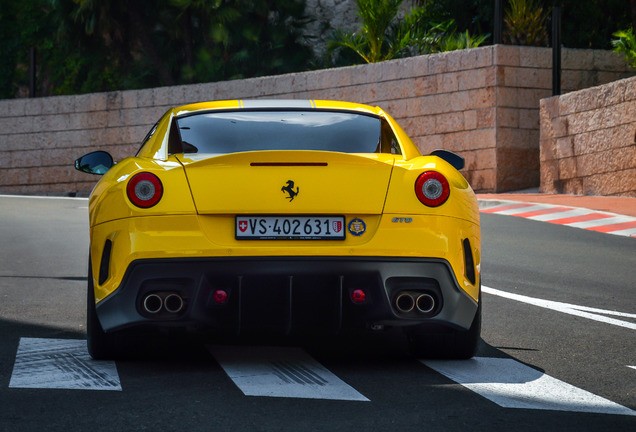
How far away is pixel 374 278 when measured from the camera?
529 cm

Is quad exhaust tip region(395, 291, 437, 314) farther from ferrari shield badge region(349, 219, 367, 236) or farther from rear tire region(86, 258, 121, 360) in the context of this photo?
rear tire region(86, 258, 121, 360)

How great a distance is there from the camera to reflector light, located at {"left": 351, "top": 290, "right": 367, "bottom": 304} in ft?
17.4

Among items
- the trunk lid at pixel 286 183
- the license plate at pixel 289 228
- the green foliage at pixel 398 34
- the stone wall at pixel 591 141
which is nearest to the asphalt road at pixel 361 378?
the license plate at pixel 289 228

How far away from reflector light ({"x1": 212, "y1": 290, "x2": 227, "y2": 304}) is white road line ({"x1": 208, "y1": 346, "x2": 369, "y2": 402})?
1.14 ft

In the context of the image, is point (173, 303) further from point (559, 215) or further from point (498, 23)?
point (498, 23)

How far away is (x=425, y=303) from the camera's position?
17.7ft

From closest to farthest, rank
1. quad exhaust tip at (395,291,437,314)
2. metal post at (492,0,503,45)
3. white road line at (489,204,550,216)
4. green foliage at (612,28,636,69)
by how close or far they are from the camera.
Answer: quad exhaust tip at (395,291,437,314) < white road line at (489,204,550,216) < green foliage at (612,28,636,69) < metal post at (492,0,503,45)

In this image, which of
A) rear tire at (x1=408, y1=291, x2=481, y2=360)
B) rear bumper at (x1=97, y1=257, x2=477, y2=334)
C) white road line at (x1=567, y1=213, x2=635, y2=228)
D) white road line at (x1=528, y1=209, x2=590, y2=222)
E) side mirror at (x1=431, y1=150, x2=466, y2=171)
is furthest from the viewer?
white road line at (x1=528, y1=209, x2=590, y2=222)

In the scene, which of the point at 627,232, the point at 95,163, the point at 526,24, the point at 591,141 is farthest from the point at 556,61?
the point at 95,163

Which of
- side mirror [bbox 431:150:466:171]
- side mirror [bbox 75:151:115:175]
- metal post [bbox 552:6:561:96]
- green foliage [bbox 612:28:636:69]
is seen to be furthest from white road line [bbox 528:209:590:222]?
side mirror [bbox 75:151:115:175]

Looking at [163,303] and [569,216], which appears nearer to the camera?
[163,303]

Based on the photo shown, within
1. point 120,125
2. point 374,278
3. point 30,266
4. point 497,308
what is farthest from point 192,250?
point 120,125

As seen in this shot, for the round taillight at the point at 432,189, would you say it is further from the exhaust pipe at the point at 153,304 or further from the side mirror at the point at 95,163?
the side mirror at the point at 95,163

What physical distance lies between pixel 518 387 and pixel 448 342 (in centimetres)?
73
